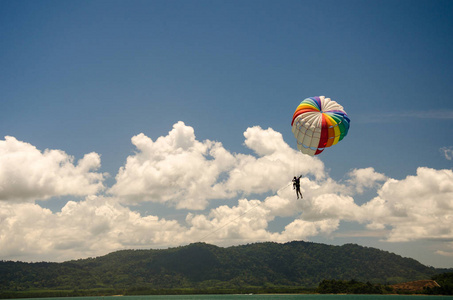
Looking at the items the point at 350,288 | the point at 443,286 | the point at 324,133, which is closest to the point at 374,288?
the point at 350,288

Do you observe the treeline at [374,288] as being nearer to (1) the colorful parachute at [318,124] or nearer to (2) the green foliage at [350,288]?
(2) the green foliage at [350,288]

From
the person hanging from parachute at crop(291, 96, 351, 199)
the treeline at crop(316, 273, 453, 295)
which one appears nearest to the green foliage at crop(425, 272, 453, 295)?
the treeline at crop(316, 273, 453, 295)

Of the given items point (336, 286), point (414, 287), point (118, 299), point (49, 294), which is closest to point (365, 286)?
point (336, 286)

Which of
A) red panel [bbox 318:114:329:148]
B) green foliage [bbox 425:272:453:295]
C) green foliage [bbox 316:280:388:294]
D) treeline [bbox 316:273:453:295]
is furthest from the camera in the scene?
green foliage [bbox 316:280:388:294]

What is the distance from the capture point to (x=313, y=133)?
36906mm

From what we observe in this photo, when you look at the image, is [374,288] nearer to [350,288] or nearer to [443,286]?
[350,288]

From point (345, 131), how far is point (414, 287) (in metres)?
142

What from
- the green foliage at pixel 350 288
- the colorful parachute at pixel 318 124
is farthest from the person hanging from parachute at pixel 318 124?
the green foliage at pixel 350 288

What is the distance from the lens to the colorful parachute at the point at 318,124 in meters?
36.7

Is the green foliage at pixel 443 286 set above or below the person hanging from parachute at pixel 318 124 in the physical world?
below

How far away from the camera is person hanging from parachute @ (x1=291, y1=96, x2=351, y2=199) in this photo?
36656 mm

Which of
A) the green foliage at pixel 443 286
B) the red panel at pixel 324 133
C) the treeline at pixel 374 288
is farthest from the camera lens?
the treeline at pixel 374 288

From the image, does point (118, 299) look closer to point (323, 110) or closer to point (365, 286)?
point (365, 286)

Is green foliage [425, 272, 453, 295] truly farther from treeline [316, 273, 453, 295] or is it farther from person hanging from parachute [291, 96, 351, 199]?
person hanging from parachute [291, 96, 351, 199]
